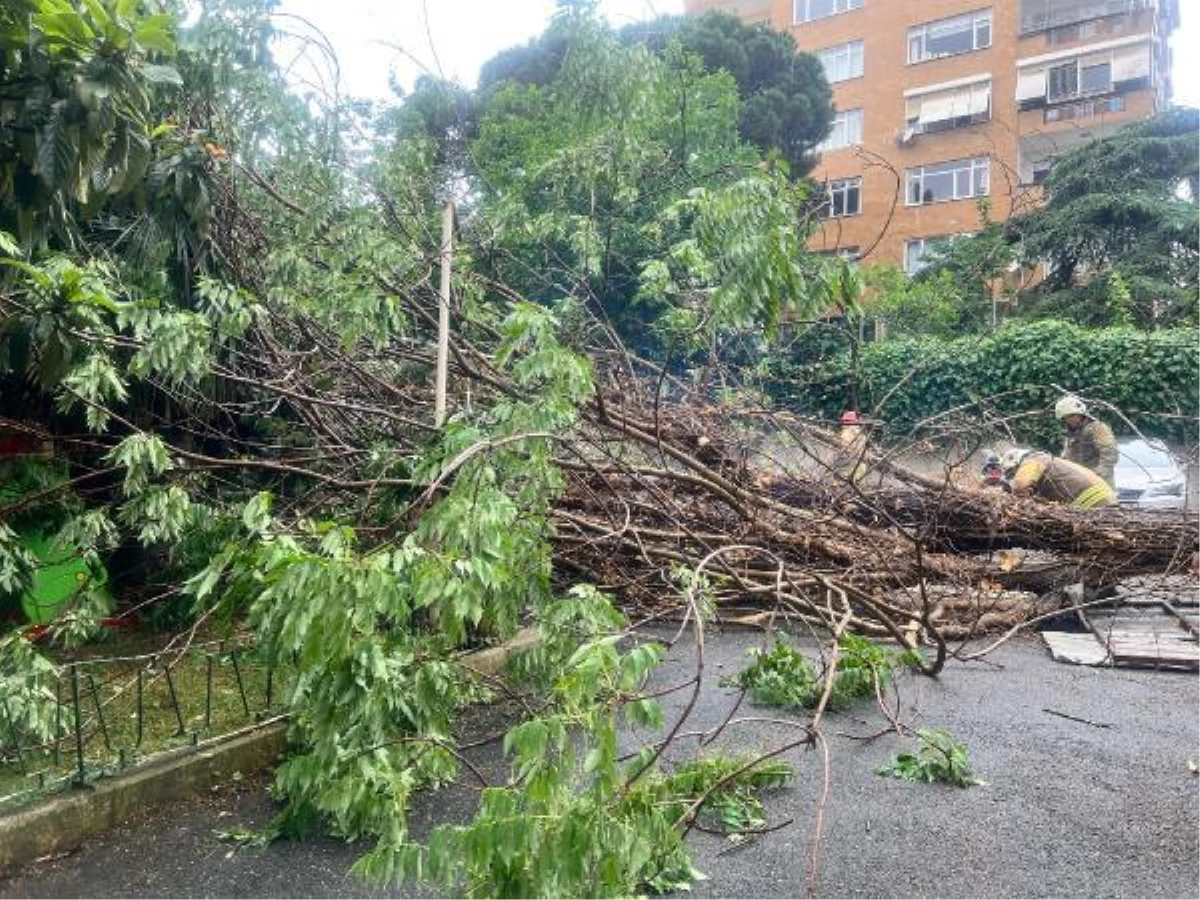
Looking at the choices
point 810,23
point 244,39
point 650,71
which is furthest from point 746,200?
point 810,23

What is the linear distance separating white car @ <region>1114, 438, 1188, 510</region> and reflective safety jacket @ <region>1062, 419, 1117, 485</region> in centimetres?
216

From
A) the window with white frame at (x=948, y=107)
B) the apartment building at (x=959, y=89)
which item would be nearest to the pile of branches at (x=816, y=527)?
the apartment building at (x=959, y=89)

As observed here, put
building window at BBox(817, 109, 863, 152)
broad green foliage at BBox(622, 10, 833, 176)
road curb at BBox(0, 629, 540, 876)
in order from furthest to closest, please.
→ building window at BBox(817, 109, 863, 152) → broad green foliage at BBox(622, 10, 833, 176) → road curb at BBox(0, 629, 540, 876)

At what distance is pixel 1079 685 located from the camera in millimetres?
5227

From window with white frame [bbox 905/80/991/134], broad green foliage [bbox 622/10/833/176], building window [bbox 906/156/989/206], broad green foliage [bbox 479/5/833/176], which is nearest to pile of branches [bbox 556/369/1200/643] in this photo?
broad green foliage [bbox 479/5/833/176]

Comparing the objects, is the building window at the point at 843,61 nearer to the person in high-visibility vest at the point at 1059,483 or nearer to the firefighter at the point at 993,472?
the firefighter at the point at 993,472

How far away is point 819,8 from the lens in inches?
1251

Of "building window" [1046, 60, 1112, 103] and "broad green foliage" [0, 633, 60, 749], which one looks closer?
"broad green foliage" [0, 633, 60, 749]

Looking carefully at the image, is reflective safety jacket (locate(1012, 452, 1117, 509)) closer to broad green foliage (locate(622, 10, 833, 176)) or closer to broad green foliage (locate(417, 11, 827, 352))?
broad green foliage (locate(417, 11, 827, 352))

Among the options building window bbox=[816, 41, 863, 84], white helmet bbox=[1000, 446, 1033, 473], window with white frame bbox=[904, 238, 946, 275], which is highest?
building window bbox=[816, 41, 863, 84]

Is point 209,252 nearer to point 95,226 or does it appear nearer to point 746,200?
point 95,226

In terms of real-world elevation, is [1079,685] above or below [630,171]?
below

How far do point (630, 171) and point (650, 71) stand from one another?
2.43ft

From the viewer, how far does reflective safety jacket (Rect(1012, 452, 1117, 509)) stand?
273 inches
